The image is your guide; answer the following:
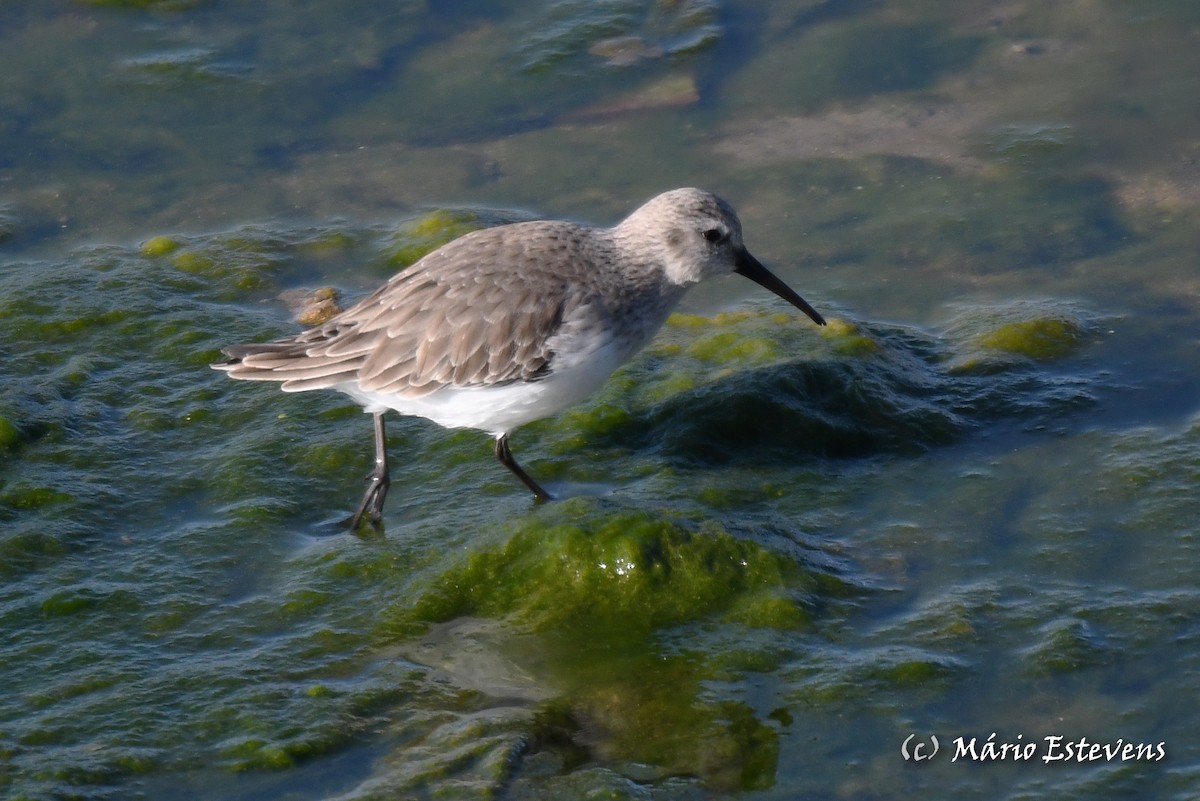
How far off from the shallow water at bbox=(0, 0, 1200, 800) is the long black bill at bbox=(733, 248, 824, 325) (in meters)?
0.26

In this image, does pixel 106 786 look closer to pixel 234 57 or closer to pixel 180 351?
pixel 180 351

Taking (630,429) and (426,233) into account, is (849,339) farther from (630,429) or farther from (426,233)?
(426,233)

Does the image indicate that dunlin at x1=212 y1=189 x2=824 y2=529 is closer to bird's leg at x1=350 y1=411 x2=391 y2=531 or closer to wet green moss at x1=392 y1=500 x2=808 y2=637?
bird's leg at x1=350 y1=411 x2=391 y2=531

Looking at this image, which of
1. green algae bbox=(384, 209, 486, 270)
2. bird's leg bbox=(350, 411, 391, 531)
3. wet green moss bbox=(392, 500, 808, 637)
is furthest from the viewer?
green algae bbox=(384, 209, 486, 270)

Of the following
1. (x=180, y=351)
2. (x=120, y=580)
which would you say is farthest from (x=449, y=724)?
(x=180, y=351)

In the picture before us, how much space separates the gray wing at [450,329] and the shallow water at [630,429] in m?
0.53

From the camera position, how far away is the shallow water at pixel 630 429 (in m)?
4.25

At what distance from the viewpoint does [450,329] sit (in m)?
5.12

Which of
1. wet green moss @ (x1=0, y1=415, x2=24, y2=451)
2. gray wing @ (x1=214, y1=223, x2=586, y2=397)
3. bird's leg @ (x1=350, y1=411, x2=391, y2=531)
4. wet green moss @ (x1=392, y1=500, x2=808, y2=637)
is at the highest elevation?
gray wing @ (x1=214, y1=223, x2=586, y2=397)

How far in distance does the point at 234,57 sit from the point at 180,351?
2.72m

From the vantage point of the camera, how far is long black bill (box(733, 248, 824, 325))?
570 centimetres

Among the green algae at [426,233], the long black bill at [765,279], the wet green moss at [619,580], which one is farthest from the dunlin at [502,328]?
the green algae at [426,233]

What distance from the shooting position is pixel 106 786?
13.4 feet

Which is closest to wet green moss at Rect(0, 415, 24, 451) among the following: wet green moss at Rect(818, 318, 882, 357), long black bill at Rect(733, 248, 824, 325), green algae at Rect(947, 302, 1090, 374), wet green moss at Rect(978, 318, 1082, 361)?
long black bill at Rect(733, 248, 824, 325)
